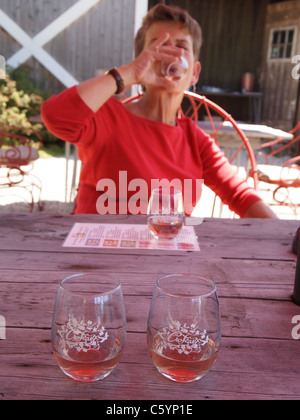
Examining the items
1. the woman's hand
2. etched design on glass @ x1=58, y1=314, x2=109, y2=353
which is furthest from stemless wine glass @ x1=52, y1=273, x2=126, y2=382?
the woman's hand

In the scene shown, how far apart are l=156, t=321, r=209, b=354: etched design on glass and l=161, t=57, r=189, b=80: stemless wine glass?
125cm

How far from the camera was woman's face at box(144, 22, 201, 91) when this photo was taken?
1.64 m

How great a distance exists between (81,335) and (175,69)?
1.29 meters

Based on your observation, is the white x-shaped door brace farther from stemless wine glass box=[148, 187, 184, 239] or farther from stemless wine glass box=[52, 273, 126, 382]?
stemless wine glass box=[52, 273, 126, 382]

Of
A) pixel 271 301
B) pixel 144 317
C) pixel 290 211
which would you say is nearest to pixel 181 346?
pixel 144 317

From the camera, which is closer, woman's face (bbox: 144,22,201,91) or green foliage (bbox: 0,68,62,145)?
woman's face (bbox: 144,22,201,91)

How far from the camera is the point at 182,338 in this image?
557 millimetres

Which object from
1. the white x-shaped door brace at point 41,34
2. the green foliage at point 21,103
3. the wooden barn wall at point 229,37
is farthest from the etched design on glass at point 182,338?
the wooden barn wall at point 229,37

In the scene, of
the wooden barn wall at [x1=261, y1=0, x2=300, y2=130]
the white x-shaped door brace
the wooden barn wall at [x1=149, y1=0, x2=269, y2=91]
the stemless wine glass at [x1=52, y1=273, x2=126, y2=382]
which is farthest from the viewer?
the wooden barn wall at [x1=149, y1=0, x2=269, y2=91]

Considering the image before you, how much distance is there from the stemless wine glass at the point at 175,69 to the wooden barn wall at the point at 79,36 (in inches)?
247

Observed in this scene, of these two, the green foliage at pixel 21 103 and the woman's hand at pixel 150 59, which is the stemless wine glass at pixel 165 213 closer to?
the woman's hand at pixel 150 59

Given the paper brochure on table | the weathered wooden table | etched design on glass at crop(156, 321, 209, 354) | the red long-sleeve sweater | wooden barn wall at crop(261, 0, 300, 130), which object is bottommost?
the weathered wooden table

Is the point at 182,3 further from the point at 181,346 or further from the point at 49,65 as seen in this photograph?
the point at 181,346

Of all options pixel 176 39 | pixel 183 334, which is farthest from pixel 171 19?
pixel 183 334
